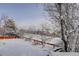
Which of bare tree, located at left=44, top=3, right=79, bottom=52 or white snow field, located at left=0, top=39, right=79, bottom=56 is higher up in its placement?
bare tree, located at left=44, top=3, right=79, bottom=52

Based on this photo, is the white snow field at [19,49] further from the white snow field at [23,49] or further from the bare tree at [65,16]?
the bare tree at [65,16]

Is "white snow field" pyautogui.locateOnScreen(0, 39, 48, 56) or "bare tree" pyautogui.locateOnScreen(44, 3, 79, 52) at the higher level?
"bare tree" pyautogui.locateOnScreen(44, 3, 79, 52)

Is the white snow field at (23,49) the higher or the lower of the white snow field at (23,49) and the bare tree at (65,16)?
the lower

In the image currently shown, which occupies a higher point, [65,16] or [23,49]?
[65,16]

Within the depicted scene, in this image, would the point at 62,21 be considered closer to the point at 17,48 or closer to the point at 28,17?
the point at 28,17

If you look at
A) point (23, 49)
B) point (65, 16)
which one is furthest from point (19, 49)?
point (65, 16)

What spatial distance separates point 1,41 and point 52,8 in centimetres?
47

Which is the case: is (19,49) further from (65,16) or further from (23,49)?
(65,16)

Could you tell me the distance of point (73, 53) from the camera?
1.94m

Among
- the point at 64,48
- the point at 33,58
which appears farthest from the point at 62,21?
the point at 33,58

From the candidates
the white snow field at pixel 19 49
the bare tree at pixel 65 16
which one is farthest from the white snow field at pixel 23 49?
the bare tree at pixel 65 16

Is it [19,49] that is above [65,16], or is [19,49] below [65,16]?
below

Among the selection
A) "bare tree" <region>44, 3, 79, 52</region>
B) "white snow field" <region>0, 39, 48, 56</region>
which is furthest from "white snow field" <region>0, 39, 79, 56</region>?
"bare tree" <region>44, 3, 79, 52</region>

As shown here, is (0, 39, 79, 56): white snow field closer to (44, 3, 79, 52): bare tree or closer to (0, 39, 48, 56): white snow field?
(0, 39, 48, 56): white snow field
